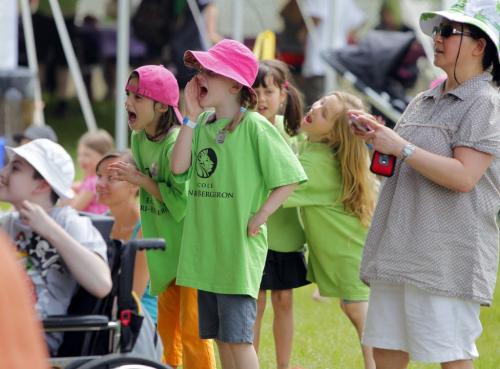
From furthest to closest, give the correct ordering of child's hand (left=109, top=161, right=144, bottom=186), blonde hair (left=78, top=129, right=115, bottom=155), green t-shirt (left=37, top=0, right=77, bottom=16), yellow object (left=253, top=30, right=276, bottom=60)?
1. green t-shirt (left=37, top=0, right=77, bottom=16)
2. blonde hair (left=78, top=129, right=115, bottom=155)
3. yellow object (left=253, top=30, right=276, bottom=60)
4. child's hand (left=109, top=161, right=144, bottom=186)

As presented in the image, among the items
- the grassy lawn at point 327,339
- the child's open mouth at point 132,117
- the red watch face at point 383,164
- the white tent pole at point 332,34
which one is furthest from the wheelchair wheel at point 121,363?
the white tent pole at point 332,34

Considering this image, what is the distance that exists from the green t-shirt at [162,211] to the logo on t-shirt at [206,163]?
11.4 inches

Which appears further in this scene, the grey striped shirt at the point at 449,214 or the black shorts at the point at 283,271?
the black shorts at the point at 283,271

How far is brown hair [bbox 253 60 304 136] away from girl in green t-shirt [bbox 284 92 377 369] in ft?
0.47

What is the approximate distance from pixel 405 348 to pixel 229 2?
13578mm

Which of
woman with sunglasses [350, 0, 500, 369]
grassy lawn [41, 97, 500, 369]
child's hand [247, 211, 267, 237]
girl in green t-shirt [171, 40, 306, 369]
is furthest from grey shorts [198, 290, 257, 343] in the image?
grassy lawn [41, 97, 500, 369]

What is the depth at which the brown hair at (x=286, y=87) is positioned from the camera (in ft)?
15.3

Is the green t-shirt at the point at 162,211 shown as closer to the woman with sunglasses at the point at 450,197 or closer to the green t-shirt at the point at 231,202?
the green t-shirt at the point at 231,202

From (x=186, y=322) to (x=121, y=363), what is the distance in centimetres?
104

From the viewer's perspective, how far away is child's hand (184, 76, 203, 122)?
3928 mm

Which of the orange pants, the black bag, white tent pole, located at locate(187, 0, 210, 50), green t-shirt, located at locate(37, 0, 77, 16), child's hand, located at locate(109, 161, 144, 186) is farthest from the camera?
green t-shirt, located at locate(37, 0, 77, 16)

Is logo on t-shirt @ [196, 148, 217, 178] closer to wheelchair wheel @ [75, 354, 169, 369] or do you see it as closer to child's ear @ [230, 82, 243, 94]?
child's ear @ [230, 82, 243, 94]

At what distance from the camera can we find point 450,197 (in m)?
3.53

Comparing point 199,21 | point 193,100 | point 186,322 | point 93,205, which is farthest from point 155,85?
point 199,21
